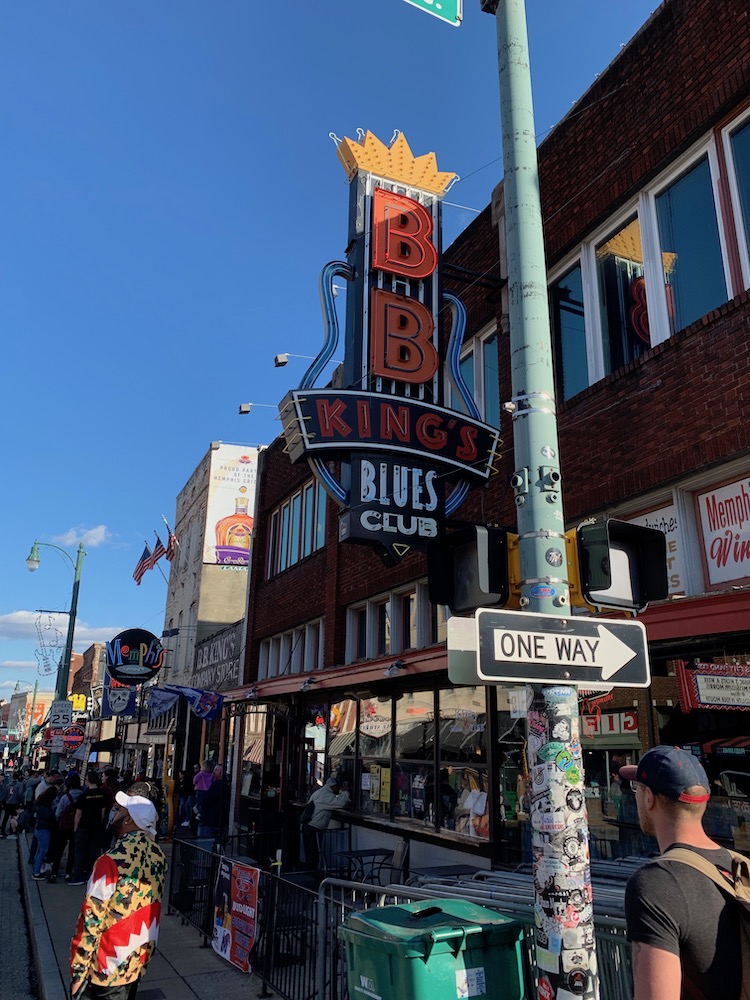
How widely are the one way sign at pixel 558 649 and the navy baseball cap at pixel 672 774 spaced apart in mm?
648

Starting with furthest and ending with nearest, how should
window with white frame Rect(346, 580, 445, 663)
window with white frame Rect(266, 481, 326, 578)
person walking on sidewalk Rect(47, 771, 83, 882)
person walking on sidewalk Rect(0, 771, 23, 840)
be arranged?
person walking on sidewalk Rect(0, 771, 23, 840), window with white frame Rect(266, 481, 326, 578), person walking on sidewalk Rect(47, 771, 83, 882), window with white frame Rect(346, 580, 445, 663)

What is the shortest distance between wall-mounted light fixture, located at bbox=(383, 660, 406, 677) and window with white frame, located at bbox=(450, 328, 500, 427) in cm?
376

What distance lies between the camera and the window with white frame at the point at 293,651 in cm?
1658

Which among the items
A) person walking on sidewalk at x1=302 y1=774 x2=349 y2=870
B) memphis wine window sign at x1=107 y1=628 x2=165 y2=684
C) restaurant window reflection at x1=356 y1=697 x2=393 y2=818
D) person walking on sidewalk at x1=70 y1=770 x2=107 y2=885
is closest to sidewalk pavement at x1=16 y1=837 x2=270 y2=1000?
person walking on sidewalk at x1=70 y1=770 x2=107 y2=885

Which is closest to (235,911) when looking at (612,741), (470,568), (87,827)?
(612,741)

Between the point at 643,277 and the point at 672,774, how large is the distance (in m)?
7.21

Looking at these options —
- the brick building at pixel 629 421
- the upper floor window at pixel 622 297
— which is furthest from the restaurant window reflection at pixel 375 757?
the upper floor window at pixel 622 297

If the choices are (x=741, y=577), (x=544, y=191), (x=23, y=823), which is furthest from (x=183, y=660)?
(x=741, y=577)

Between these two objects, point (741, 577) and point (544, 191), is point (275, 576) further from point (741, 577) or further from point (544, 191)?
point (741, 577)

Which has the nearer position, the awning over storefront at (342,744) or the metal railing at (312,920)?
the metal railing at (312,920)

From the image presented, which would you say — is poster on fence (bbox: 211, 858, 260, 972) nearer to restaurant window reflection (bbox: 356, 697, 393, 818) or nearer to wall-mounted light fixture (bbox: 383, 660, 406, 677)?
wall-mounted light fixture (bbox: 383, 660, 406, 677)

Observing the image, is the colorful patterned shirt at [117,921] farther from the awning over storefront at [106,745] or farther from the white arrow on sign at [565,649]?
the awning over storefront at [106,745]

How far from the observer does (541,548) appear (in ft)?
12.1

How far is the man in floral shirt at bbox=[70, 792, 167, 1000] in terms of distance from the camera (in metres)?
4.66
